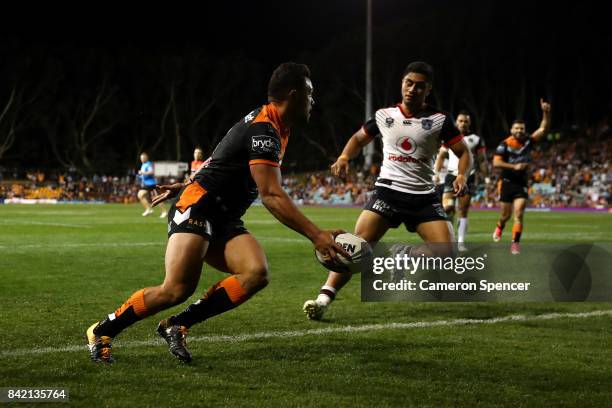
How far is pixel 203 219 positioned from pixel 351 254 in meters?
0.99

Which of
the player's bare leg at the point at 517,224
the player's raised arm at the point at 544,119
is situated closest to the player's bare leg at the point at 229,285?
the player's raised arm at the point at 544,119

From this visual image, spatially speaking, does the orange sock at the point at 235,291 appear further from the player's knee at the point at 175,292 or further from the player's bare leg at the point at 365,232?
the player's bare leg at the point at 365,232

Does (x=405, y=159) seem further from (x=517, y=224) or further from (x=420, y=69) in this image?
(x=517, y=224)

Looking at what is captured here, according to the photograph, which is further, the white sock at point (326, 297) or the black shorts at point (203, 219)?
the white sock at point (326, 297)

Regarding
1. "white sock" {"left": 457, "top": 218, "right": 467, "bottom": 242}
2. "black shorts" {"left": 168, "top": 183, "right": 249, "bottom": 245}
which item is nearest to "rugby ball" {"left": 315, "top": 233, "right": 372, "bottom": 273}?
"black shorts" {"left": 168, "top": 183, "right": 249, "bottom": 245}

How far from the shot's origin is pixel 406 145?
751 cm

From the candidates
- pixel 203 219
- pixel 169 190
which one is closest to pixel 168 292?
pixel 203 219

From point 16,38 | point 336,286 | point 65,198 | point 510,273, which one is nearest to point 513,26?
point 65,198

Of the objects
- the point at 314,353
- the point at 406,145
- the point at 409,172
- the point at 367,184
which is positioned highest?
the point at 406,145

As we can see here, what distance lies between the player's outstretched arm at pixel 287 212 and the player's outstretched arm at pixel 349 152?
2623 millimetres

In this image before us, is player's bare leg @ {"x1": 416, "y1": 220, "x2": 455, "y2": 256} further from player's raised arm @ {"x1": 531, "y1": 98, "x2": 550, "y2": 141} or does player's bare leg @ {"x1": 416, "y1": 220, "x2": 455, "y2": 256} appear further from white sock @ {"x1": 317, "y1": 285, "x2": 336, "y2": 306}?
player's raised arm @ {"x1": 531, "y1": 98, "x2": 550, "y2": 141}

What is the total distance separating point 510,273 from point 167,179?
54939 mm

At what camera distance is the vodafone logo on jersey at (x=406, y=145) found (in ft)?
24.6

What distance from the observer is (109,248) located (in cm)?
1434
